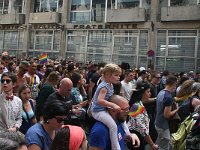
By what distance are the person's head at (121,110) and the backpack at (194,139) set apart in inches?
47.5

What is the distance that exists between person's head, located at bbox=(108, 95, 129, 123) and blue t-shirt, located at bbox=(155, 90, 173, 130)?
2.59 meters

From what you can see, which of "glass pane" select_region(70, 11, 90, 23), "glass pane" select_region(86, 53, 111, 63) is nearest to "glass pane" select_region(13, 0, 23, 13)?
"glass pane" select_region(70, 11, 90, 23)

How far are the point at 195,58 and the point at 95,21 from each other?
780 centimetres

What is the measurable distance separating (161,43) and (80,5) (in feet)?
24.8

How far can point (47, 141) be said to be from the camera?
2.92 m

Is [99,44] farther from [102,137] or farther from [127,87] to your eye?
[102,137]

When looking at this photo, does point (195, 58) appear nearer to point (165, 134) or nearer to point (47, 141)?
point (165, 134)

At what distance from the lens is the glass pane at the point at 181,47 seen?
1966cm

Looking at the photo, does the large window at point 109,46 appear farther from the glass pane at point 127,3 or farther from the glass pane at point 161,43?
the glass pane at point 127,3

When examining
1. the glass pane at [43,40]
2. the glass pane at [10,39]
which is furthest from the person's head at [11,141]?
the glass pane at [10,39]

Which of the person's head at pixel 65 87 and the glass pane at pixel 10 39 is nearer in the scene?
the person's head at pixel 65 87

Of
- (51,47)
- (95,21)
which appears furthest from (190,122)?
(51,47)

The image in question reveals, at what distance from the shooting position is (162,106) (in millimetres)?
6090

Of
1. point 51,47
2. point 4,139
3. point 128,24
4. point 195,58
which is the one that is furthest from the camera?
point 51,47
